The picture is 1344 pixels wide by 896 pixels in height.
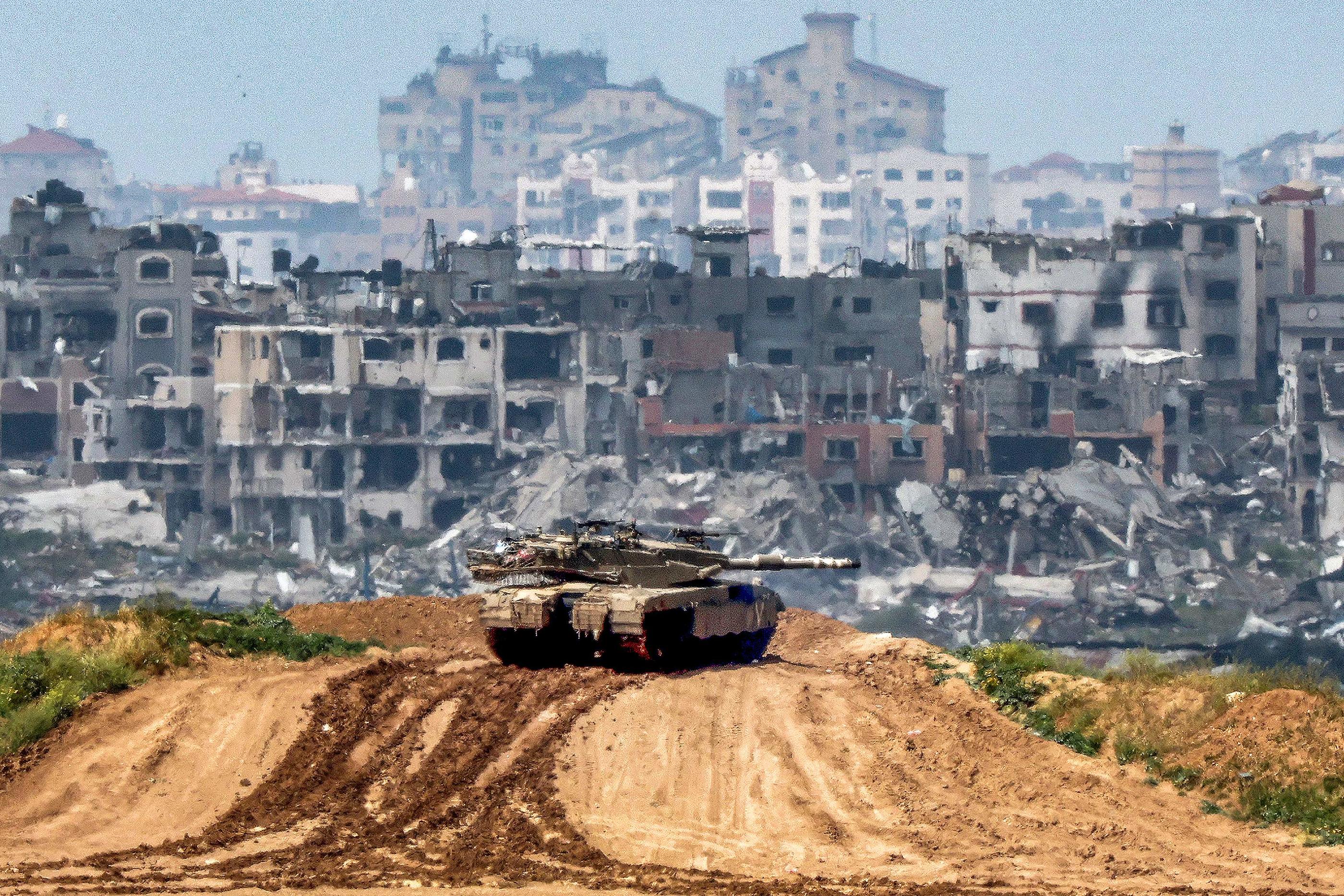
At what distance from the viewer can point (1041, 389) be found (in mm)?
90750

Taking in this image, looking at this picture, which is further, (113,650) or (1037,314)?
(1037,314)

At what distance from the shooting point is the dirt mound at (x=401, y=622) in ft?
98.2

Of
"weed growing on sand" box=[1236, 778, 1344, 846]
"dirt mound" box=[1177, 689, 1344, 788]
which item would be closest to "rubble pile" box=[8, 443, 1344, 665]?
"dirt mound" box=[1177, 689, 1344, 788]

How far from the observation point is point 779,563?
2800cm

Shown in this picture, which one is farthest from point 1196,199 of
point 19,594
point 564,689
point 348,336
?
point 564,689

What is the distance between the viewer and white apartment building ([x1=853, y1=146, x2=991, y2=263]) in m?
180

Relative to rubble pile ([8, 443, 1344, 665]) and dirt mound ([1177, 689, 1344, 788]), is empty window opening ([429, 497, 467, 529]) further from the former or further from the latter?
dirt mound ([1177, 689, 1344, 788])

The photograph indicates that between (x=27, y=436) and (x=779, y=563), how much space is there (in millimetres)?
76109

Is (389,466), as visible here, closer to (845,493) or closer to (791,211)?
(845,493)

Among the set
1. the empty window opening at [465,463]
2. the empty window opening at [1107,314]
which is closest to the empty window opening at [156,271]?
the empty window opening at [465,463]

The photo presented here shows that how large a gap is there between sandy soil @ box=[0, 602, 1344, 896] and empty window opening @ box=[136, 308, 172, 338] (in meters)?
73.4

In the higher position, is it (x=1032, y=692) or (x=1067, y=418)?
(x=1067, y=418)

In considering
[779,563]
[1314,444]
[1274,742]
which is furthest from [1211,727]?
[1314,444]

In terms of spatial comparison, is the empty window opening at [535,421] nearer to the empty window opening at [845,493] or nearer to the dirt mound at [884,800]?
the empty window opening at [845,493]
